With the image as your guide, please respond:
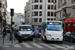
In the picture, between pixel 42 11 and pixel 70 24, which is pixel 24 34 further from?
pixel 42 11

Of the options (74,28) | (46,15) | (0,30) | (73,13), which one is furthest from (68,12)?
(46,15)

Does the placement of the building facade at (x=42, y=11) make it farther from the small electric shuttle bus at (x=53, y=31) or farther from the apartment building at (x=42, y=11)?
the small electric shuttle bus at (x=53, y=31)

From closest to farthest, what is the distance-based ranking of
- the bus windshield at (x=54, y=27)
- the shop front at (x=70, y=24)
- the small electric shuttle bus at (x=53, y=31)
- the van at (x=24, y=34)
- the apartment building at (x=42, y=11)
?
the small electric shuttle bus at (x=53, y=31)
the bus windshield at (x=54, y=27)
the van at (x=24, y=34)
the shop front at (x=70, y=24)
the apartment building at (x=42, y=11)

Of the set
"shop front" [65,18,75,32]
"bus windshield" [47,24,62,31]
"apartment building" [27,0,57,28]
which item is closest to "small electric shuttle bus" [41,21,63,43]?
"bus windshield" [47,24,62,31]

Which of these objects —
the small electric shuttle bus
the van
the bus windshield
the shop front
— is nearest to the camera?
the small electric shuttle bus

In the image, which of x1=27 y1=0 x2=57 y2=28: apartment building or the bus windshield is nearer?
the bus windshield

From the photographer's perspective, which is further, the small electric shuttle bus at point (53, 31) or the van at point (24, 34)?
the van at point (24, 34)

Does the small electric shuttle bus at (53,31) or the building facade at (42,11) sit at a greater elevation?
the building facade at (42,11)

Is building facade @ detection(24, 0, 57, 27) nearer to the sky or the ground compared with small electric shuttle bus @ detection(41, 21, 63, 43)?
Answer: nearer to the sky

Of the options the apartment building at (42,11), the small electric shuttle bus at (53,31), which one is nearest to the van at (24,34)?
the small electric shuttle bus at (53,31)

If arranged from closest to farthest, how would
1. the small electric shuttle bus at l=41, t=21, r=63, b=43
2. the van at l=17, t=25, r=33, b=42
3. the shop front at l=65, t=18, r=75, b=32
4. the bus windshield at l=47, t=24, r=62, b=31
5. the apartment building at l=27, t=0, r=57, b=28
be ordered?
the small electric shuttle bus at l=41, t=21, r=63, b=43
the bus windshield at l=47, t=24, r=62, b=31
the van at l=17, t=25, r=33, b=42
the shop front at l=65, t=18, r=75, b=32
the apartment building at l=27, t=0, r=57, b=28

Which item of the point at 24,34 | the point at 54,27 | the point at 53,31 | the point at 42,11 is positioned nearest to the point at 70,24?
the point at 24,34

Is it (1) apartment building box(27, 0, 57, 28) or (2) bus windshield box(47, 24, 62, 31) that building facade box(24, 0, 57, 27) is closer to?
(1) apartment building box(27, 0, 57, 28)

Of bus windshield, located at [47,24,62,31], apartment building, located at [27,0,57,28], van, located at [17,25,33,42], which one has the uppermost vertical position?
apartment building, located at [27,0,57,28]
